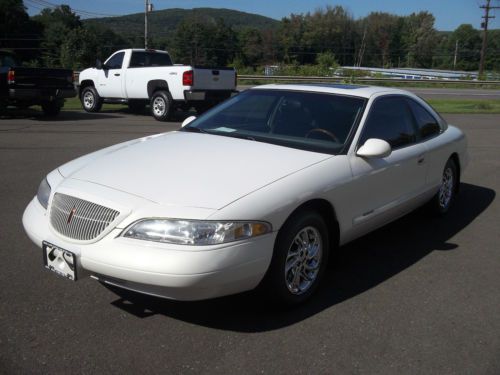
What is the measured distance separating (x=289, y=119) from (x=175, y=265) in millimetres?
2034

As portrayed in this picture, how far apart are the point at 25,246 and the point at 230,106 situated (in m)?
2.23

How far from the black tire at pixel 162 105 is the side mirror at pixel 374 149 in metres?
11.1

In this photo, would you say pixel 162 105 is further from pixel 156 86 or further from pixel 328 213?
pixel 328 213

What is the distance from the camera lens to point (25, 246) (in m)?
4.64

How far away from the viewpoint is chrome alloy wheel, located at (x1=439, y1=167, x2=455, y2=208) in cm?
588

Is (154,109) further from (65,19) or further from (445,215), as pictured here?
(65,19)

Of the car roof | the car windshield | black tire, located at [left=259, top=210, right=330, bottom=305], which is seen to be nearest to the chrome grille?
black tire, located at [left=259, top=210, right=330, bottom=305]

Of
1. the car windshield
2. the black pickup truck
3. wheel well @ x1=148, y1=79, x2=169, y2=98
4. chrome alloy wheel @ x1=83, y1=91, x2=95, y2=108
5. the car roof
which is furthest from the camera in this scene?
chrome alloy wheel @ x1=83, y1=91, x2=95, y2=108

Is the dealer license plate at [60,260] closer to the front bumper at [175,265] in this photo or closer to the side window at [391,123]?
the front bumper at [175,265]

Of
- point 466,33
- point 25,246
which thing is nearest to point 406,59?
point 466,33

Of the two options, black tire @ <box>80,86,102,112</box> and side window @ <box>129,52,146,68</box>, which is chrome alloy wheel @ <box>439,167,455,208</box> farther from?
black tire @ <box>80,86,102,112</box>

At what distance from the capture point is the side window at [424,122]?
17.6ft

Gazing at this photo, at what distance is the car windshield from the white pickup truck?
9.53m

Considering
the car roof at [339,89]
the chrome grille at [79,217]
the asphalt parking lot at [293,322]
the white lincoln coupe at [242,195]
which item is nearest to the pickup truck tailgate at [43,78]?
the asphalt parking lot at [293,322]
